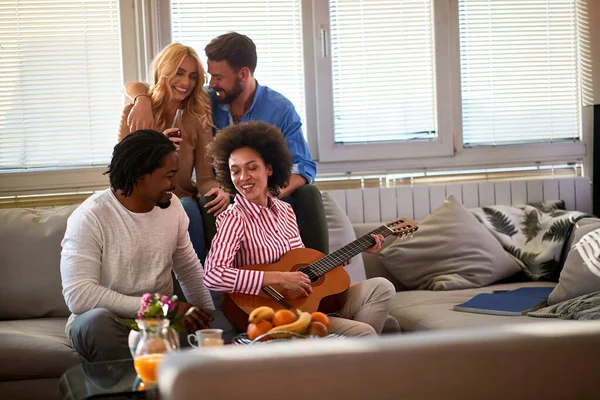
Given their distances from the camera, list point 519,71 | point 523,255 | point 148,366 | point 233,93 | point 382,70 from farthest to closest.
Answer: point 519,71
point 382,70
point 523,255
point 233,93
point 148,366

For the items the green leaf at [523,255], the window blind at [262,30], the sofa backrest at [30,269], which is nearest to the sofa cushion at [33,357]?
the sofa backrest at [30,269]

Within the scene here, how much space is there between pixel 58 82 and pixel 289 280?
1.77 meters

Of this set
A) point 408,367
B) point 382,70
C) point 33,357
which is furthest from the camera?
point 382,70

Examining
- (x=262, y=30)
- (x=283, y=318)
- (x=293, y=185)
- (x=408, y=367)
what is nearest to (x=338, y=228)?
(x=293, y=185)

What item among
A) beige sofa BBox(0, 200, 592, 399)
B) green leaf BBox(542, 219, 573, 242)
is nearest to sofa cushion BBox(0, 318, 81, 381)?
beige sofa BBox(0, 200, 592, 399)

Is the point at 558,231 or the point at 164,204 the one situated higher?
the point at 164,204

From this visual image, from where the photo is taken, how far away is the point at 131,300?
254cm

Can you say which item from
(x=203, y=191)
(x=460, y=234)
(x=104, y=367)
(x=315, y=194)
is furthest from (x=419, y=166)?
(x=104, y=367)

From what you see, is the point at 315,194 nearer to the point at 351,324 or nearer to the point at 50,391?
the point at 351,324

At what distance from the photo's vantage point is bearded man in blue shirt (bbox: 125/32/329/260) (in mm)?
3299

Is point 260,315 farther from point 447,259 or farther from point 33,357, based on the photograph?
point 447,259

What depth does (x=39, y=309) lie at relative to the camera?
10.6 ft

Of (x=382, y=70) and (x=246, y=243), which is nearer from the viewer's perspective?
(x=246, y=243)

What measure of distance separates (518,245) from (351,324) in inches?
56.4
